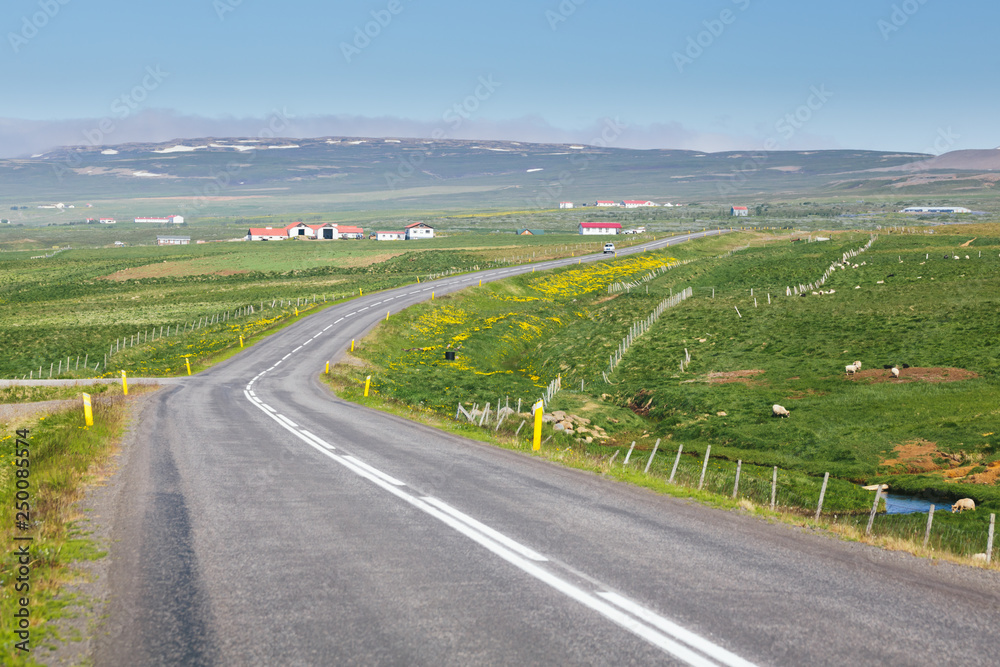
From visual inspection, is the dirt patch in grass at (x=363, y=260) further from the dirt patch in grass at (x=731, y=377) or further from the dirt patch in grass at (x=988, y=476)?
the dirt patch in grass at (x=988, y=476)

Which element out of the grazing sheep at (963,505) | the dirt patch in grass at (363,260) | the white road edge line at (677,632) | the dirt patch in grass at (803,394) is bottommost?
the grazing sheep at (963,505)

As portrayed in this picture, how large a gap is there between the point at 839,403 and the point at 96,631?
33753 mm

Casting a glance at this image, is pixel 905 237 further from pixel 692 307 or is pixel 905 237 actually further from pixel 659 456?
pixel 659 456

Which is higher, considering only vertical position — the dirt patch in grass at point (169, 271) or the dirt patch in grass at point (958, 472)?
the dirt patch in grass at point (169, 271)

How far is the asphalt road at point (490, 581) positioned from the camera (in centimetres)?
696

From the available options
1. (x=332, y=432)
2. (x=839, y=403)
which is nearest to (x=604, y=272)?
(x=839, y=403)

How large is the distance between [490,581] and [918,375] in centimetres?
3517

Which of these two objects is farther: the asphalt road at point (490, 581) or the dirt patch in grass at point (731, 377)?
the dirt patch in grass at point (731, 377)

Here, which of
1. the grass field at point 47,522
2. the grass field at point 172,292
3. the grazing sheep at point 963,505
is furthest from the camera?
the grass field at point 172,292

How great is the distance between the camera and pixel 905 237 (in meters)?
111

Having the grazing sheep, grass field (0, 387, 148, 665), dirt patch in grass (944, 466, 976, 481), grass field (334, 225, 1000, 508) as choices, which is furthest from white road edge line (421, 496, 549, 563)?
dirt patch in grass (944, 466, 976, 481)

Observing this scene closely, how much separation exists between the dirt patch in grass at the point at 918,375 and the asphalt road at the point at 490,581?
2761 centimetres

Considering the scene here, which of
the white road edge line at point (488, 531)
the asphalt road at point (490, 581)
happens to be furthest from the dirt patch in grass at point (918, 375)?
the white road edge line at point (488, 531)

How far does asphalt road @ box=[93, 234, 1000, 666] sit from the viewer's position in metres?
6.96
